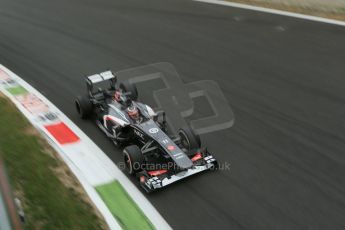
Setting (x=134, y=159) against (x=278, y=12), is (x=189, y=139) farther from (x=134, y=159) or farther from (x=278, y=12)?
(x=278, y=12)

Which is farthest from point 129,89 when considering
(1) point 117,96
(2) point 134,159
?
(2) point 134,159

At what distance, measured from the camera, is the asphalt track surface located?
7.27m

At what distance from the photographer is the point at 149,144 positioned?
802cm

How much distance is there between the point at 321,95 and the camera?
10477 mm

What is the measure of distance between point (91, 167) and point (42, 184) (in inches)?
55.1

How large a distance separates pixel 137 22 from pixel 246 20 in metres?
3.56

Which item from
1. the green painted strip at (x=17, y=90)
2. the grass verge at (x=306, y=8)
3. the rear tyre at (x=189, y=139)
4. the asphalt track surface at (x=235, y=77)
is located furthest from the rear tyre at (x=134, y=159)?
the grass verge at (x=306, y=8)

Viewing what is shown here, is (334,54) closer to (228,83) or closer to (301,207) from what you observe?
(228,83)

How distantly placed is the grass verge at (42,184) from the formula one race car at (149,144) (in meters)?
1.09

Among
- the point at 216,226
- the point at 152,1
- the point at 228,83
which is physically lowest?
the point at 216,226

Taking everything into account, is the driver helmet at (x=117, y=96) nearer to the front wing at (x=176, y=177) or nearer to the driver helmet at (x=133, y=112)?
the driver helmet at (x=133, y=112)

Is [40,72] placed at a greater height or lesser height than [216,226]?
greater

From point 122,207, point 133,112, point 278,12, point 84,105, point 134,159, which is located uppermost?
point 278,12

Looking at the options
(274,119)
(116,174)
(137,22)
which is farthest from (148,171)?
(137,22)
